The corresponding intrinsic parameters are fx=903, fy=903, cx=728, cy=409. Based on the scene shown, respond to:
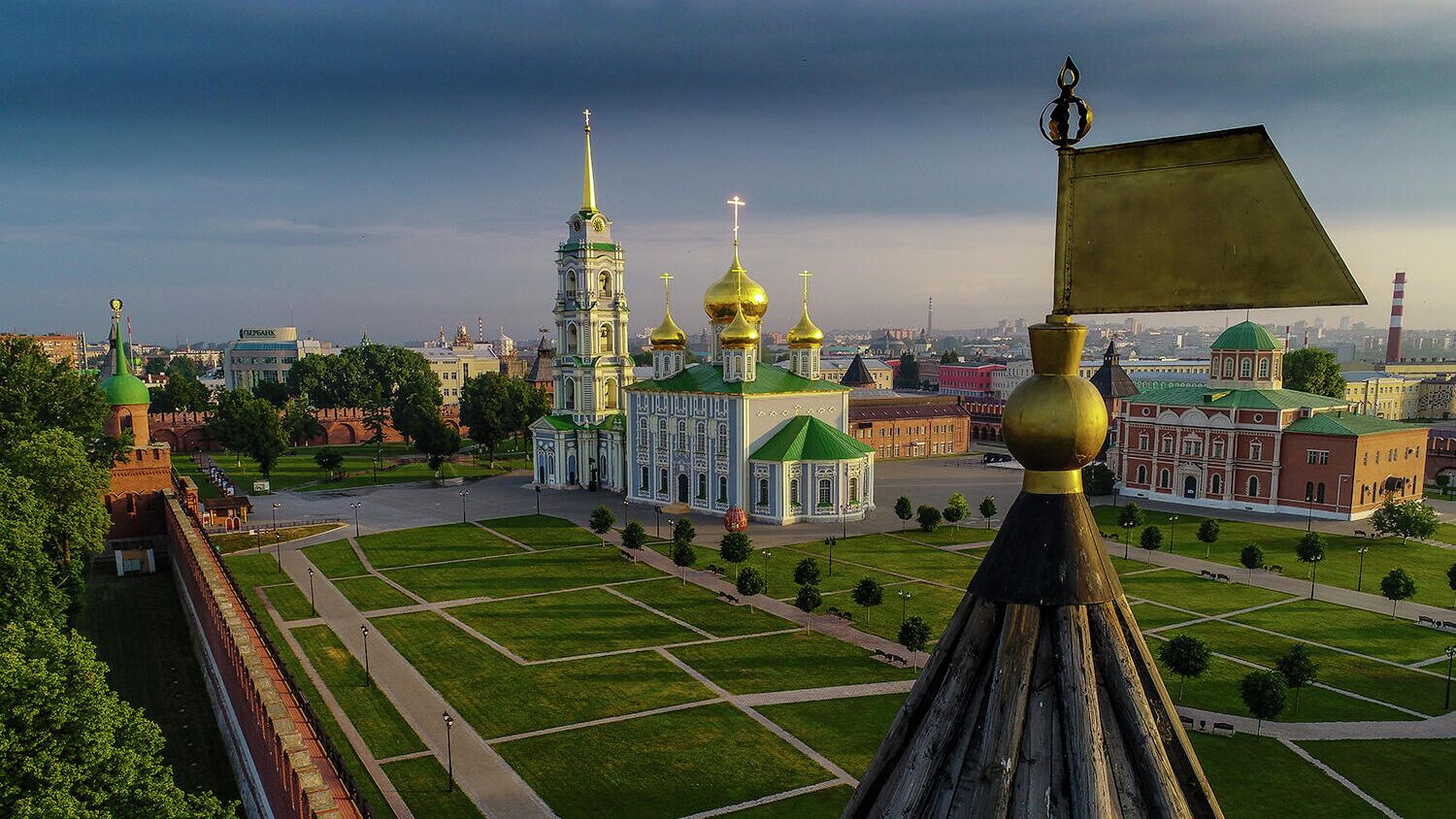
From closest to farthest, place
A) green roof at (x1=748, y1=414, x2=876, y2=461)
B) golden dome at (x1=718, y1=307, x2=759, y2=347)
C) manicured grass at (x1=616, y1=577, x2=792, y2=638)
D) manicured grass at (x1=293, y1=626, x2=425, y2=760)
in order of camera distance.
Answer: manicured grass at (x1=293, y1=626, x2=425, y2=760) < manicured grass at (x1=616, y1=577, x2=792, y2=638) < green roof at (x1=748, y1=414, x2=876, y2=461) < golden dome at (x1=718, y1=307, x2=759, y2=347)

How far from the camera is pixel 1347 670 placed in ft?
90.4

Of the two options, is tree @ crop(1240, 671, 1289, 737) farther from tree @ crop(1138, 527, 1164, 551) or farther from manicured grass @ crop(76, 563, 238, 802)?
manicured grass @ crop(76, 563, 238, 802)

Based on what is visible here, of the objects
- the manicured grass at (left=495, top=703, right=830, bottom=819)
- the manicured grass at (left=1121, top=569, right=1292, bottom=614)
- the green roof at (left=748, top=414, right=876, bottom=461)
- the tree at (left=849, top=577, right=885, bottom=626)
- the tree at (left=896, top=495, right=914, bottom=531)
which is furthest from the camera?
the green roof at (left=748, top=414, right=876, bottom=461)

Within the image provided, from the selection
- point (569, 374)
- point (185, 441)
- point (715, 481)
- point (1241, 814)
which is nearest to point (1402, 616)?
point (1241, 814)

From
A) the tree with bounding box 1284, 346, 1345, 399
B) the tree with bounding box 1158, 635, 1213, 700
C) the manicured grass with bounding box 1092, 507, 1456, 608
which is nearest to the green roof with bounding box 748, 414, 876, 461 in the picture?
the manicured grass with bounding box 1092, 507, 1456, 608

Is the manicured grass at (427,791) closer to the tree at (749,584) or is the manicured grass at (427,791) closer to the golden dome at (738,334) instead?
the tree at (749,584)

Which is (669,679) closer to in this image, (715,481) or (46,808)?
(46,808)

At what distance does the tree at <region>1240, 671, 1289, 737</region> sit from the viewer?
72.8 feet

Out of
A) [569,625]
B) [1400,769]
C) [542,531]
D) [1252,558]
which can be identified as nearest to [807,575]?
[569,625]

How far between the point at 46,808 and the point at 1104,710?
14731 millimetres

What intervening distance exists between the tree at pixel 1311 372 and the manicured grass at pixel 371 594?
72271mm

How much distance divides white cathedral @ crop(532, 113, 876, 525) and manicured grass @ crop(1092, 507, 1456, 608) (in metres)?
16.2

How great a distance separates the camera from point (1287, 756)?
2188 cm

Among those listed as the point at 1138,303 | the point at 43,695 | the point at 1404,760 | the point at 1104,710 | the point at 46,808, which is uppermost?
the point at 1138,303
